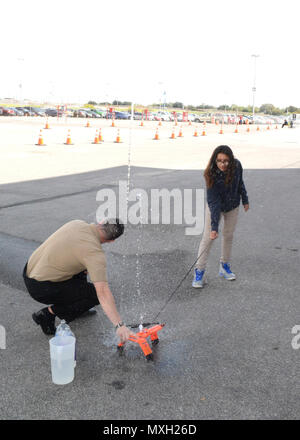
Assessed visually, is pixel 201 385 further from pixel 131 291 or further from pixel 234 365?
pixel 131 291

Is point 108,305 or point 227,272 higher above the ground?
point 108,305

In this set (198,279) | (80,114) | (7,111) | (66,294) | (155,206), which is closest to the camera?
(66,294)

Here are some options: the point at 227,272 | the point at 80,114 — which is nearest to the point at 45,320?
the point at 227,272

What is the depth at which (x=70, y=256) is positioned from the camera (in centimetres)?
371

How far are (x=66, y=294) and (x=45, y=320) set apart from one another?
1.12 ft

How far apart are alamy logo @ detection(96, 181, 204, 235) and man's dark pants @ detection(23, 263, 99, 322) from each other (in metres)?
3.79

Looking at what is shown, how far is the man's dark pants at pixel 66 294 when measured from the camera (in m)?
3.96

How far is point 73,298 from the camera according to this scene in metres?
4.06

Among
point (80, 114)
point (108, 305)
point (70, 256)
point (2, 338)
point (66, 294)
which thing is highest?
point (80, 114)

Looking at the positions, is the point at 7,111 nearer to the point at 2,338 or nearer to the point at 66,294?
the point at 2,338

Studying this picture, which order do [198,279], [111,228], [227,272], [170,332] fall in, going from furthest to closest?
1. [227,272]
2. [198,279]
3. [170,332]
4. [111,228]

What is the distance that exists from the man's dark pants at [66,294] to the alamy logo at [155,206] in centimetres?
379

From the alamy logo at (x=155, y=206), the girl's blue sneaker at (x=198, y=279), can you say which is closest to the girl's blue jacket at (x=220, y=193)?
the girl's blue sneaker at (x=198, y=279)
